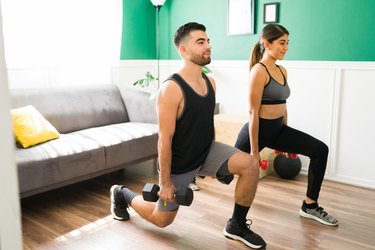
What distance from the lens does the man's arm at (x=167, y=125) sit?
1.83m

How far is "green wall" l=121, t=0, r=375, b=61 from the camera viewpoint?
2.95m

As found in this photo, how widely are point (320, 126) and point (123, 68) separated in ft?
6.69

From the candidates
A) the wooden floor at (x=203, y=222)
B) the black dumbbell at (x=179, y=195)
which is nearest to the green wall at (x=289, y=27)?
the wooden floor at (x=203, y=222)

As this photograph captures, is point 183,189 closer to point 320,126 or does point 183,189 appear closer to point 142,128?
point 142,128

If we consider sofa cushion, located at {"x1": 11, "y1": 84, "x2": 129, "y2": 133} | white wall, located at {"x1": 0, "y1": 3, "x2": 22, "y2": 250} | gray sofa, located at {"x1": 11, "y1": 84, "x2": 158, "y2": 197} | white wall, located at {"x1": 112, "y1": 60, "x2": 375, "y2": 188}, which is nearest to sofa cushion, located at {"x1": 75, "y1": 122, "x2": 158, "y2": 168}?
gray sofa, located at {"x1": 11, "y1": 84, "x2": 158, "y2": 197}

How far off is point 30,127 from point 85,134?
0.43 meters

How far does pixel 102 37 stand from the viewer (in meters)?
3.73

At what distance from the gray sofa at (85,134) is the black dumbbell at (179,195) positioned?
0.75m

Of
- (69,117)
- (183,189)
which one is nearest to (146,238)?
(183,189)

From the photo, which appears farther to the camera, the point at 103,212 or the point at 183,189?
the point at 103,212

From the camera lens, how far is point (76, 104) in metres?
3.25

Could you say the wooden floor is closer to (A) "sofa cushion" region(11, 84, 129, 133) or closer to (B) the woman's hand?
(B) the woman's hand

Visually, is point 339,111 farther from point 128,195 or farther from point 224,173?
point 128,195

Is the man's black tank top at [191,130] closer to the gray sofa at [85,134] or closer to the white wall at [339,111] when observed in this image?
the gray sofa at [85,134]
